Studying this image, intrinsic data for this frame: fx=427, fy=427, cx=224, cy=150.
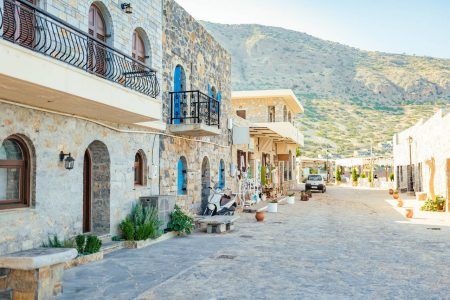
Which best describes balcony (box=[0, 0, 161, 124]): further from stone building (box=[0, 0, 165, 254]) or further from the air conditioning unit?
the air conditioning unit

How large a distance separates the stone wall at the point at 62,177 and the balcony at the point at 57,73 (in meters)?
0.35

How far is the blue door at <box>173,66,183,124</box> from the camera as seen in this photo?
1401 cm

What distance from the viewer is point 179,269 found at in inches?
329

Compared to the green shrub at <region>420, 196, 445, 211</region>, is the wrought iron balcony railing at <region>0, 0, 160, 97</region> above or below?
above

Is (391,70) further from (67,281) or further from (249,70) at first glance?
(67,281)

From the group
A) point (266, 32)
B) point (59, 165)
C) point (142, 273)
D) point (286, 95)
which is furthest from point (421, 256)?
point (266, 32)

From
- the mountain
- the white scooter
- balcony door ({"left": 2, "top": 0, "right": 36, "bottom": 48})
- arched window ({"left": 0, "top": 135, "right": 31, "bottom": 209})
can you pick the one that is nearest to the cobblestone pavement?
arched window ({"left": 0, "top": 135, "right": 31, "bottom": 209})

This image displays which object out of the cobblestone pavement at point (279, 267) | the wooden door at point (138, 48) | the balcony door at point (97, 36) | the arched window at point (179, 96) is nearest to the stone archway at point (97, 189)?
the cobblestone pavement at point (279, 267)

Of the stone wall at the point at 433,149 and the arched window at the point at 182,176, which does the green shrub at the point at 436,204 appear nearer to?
the stone wall at the point at 433,149

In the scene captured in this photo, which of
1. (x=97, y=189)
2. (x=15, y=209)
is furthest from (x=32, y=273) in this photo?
(x=97, y=189)

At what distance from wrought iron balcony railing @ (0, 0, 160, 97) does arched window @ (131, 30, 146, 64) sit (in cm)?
46

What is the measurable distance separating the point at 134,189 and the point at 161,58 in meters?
4.11

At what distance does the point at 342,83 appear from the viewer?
9606 centimetres

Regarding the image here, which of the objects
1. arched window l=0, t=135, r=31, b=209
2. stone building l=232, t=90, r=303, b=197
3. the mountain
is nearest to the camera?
arched window l=0, t=135, r=31, b=209
